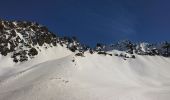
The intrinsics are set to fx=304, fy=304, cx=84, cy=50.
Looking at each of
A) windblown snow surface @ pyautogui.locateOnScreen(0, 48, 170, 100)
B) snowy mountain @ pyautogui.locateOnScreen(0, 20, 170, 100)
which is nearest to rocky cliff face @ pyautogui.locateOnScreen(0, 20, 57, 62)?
snowy mountain @ pyautogui.locateOnScreen(0, 20, 170, 100)

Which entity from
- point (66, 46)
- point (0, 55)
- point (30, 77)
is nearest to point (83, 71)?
point (30, 77)

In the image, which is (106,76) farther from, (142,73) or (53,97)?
(53,97)

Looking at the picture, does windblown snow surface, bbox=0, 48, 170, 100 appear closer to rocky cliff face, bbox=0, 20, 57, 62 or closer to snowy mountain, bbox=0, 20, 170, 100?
snowy mountain, bbox=0, 20, 170, 100

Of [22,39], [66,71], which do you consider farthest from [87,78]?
[22,39]

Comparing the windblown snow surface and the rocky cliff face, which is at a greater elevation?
A: the rocky cliff face

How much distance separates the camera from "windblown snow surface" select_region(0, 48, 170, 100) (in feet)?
151

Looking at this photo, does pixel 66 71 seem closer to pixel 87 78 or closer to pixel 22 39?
pixel 87 78

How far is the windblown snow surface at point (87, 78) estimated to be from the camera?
151ft

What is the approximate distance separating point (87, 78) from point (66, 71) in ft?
15.5

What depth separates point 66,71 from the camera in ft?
212

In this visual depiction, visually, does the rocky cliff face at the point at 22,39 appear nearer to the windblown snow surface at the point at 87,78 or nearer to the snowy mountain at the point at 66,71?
the snowy mountain at the point at 66,71

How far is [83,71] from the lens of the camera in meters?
70.2

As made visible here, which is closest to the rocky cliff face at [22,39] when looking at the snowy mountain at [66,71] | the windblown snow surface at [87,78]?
the snowy mountain at [66,71]

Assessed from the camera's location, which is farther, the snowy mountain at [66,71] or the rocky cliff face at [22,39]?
the rocky cliff face at [22,39]
